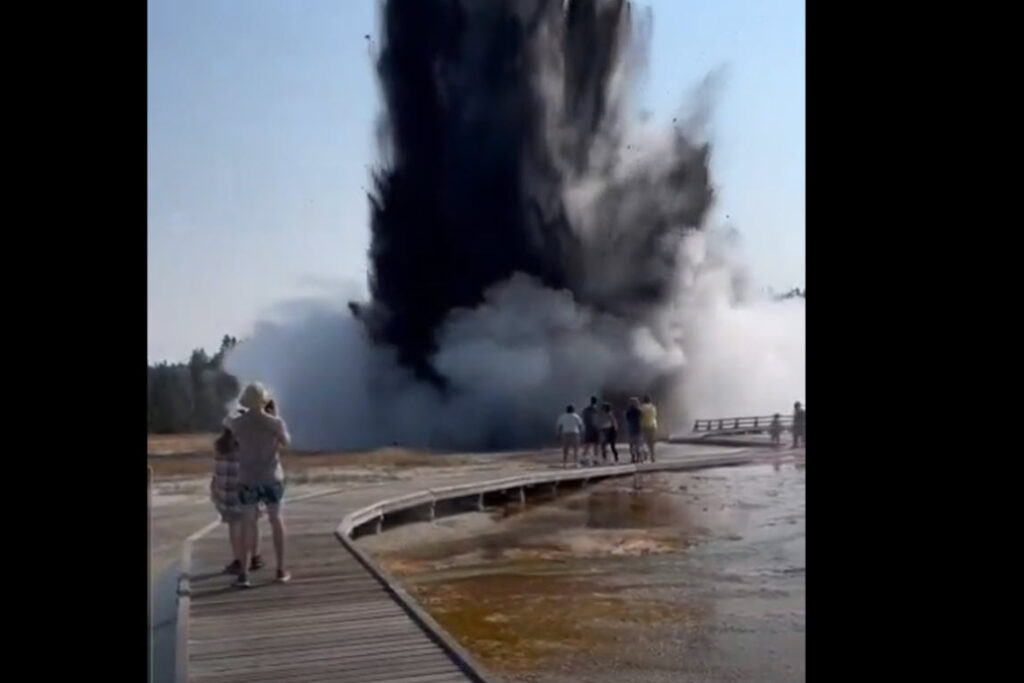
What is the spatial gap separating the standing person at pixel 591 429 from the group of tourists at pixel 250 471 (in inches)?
120

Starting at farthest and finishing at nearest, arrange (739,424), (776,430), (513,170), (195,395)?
1. (513,170)
2. (739,424)
3. (776,430)
4. (195,395)

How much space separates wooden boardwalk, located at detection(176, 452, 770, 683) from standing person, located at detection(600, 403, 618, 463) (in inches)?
78.2

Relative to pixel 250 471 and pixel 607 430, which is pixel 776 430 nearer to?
pixel 607 430

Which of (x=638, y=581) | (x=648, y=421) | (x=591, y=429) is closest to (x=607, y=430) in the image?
(x=591, y=429)

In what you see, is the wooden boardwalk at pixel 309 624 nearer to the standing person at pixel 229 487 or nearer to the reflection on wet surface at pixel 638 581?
the standing person at pixel 229 487

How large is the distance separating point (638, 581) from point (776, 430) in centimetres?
107

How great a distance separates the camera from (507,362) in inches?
265

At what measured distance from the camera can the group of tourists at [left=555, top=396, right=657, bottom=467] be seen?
6.03 metres

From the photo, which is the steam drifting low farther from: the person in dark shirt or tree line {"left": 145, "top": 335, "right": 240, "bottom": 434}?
tree line {"left": 145, "top": 335, "right": 240, "bottom": 434}

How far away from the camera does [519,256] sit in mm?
7379

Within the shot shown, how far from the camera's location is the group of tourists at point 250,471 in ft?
9.39

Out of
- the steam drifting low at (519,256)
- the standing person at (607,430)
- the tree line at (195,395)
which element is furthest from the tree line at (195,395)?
the standing person at (607,430)

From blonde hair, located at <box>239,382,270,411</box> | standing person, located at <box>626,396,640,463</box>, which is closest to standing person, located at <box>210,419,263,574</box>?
blonde hair, located at <box>239,382,270,411</box>

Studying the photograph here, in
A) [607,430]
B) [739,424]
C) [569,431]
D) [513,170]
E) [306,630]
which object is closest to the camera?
[306,630]
